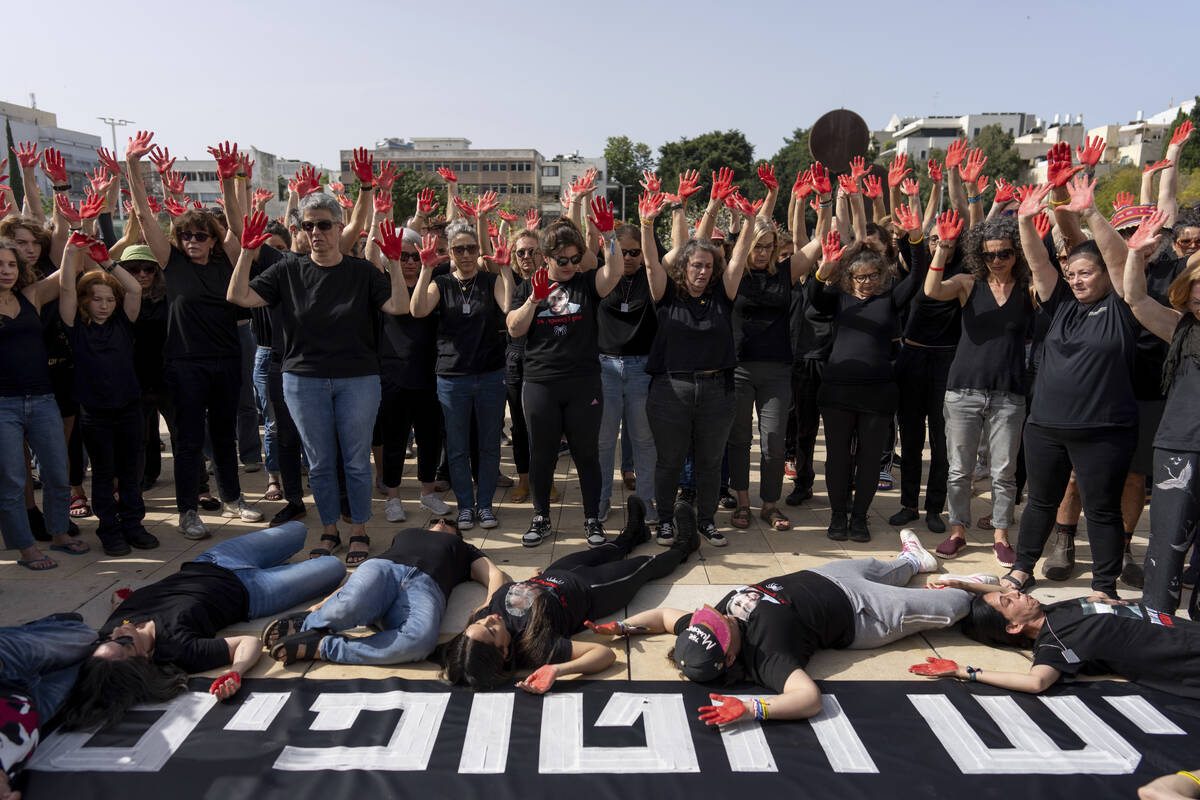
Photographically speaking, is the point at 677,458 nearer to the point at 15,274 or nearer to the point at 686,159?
the point at 15,274

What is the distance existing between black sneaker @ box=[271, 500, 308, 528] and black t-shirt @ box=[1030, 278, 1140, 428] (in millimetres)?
4784

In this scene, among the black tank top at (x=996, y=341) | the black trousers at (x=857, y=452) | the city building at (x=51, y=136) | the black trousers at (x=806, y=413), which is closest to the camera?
the black tank top at (x=996, y=341)

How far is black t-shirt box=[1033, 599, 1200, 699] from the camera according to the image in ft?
10.2

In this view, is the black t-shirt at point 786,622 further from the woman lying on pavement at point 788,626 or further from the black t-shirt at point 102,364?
the black t-shirt at point 102,364

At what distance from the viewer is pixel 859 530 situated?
16.4ft

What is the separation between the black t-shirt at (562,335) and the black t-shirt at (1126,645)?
9.34ft

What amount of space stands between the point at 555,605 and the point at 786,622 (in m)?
1.05

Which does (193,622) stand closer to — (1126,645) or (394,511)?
(394,511)

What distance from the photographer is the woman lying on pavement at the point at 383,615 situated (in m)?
3.38

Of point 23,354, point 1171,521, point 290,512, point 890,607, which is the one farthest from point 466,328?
point 1171,521

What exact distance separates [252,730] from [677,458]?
2.79 m

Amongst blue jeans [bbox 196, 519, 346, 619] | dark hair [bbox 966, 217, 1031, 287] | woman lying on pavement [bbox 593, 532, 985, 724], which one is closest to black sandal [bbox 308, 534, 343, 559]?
blue jeans [bbox 196, 519, 346, 619]

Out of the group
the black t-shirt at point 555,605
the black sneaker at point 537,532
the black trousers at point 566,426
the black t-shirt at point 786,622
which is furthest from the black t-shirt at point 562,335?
the black t-shirt at point 786,622

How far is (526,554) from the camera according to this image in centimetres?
480
